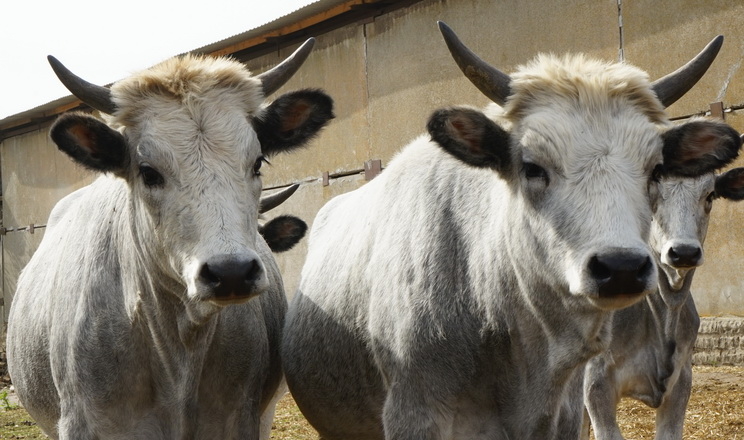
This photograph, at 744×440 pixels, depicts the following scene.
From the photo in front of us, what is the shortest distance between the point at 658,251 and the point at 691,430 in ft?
5.68

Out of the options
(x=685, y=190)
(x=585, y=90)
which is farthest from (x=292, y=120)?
(x=685, y=190)

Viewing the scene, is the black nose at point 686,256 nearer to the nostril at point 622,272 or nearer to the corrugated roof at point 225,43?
the nostril at point 622,272

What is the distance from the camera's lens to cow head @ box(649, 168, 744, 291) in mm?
6527

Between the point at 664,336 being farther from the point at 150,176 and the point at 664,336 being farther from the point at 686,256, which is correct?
the point at 150,176

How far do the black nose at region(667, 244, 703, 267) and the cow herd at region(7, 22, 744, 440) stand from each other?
2281 mm

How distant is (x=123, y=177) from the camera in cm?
439

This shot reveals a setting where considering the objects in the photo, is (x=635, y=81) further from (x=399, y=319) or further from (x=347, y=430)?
(x=347, y=430)

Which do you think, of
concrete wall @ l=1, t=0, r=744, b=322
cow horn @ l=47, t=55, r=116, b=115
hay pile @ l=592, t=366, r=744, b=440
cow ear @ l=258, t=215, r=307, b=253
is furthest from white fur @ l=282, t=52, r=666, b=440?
concrete wall @ l=1, t=0, r=744, b=322

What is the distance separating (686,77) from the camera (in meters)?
4.28

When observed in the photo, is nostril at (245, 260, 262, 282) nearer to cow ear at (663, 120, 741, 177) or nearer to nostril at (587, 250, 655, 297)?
nostril at (587, 250, 655, 297)

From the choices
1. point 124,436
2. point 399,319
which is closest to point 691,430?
point 399,319

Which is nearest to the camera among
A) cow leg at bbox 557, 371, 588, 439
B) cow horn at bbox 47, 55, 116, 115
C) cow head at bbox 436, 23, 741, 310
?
cow head at bbox 436, 23, 741, 310

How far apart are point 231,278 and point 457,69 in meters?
8.92

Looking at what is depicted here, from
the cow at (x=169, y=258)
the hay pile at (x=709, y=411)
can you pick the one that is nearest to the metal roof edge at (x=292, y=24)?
the hay pile at (x=709, y=411)
